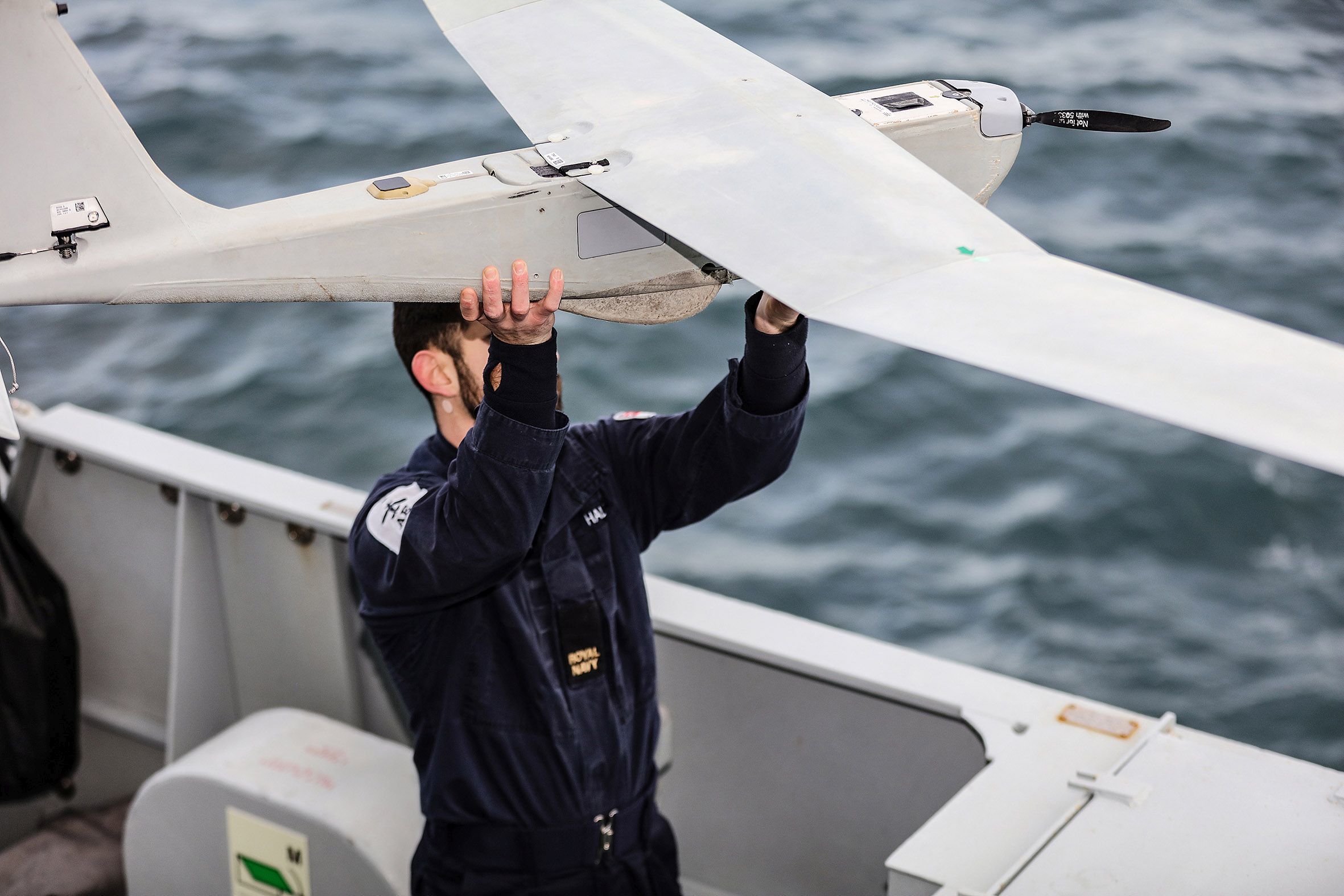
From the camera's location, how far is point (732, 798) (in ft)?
11.4

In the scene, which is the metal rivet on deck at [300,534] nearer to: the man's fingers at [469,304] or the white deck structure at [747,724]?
the white deck structure at [747,724]

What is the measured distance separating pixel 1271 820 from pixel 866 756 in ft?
3.44

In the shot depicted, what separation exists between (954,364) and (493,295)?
536cm

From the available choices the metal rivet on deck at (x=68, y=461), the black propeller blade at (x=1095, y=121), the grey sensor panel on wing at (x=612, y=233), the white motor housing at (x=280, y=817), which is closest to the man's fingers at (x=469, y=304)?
the grey sensor panel on wing at (x=612, y=233)

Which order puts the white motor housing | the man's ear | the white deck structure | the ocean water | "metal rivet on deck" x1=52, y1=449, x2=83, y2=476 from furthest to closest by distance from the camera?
the ocean water → "metal rivet on deck" x1=52, y1=449, x2=83, y2=476 → the white motor housing → the man's ear → the white deck structure

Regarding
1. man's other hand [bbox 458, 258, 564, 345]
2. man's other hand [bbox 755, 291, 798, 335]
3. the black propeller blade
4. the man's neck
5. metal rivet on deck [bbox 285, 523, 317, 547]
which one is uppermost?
the black propeller blade

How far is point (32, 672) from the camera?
372cm

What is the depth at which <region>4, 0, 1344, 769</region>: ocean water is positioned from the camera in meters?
5.93

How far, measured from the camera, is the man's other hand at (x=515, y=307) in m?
1.98

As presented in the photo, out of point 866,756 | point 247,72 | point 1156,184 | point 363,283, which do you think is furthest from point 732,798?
point 247,72

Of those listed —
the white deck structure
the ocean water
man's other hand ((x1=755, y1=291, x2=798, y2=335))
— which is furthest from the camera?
the ocean water

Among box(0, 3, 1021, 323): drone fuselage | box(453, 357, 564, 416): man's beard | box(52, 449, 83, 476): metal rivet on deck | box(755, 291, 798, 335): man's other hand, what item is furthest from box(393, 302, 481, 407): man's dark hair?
box(52, 449, 83, 476): metal rivet on deck

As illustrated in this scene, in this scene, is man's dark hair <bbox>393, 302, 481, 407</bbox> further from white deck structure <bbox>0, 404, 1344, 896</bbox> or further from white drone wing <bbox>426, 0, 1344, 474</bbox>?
white deck structure <bbox>0, 404, 1344, 896</bbox>

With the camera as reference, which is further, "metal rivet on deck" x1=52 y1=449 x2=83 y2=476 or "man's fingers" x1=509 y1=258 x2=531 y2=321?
"metal rivet on deck" x1=52 y1=449 x2=83 y2=476
